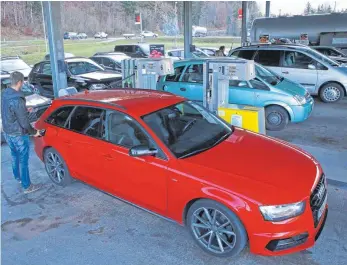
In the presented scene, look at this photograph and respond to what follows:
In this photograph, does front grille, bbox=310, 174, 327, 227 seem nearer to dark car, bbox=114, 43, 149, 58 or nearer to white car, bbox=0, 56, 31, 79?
white car, bbox=0, 56, 31, 79

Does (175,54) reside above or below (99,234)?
above

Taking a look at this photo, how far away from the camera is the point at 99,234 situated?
12.0 ft

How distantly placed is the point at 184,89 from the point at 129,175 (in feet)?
14.1

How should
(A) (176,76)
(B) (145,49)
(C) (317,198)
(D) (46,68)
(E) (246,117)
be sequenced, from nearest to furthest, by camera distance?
1. (C) (317,198)
2. (E) (246,117)
3. (A) (176,76)
4. (D) (46,68)
5. (B) (145,49)

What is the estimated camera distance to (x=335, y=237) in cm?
343

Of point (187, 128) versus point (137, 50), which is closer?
point (187, 128)

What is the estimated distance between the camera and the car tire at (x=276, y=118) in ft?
23.4

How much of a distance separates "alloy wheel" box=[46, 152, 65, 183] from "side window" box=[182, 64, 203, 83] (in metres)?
3.89

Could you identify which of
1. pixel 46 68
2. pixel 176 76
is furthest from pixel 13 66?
pixel 176 76

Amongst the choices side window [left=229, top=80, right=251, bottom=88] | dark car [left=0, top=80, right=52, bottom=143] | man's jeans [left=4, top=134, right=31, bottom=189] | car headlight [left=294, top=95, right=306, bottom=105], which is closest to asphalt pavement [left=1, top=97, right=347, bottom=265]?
man's jeans [left=4, top=134, right=31, bottom=189]

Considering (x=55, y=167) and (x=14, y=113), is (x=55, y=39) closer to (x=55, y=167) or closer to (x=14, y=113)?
(x=14, y=113)

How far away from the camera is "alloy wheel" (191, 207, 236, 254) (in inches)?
120

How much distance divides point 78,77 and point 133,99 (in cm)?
672

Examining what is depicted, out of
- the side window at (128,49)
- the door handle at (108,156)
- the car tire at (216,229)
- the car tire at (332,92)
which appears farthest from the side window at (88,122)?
the side window at (128,49)
